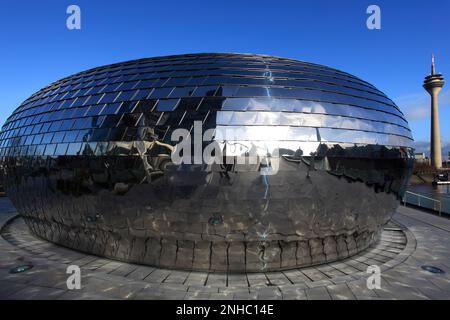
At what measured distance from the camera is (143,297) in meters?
8.67

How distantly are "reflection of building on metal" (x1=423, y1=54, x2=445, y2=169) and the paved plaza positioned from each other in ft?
338

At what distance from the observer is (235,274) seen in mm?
10484

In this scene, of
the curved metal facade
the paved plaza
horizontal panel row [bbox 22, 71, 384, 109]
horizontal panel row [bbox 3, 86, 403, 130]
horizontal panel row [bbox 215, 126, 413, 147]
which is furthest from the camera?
horizontal panel row [bbox 22, 71, 384, 109]

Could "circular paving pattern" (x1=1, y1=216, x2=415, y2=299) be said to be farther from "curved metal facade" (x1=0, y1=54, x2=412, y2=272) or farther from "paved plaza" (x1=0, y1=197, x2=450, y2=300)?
"curved metal facade" (x1=0, y1=54, x2=412, y2=272)

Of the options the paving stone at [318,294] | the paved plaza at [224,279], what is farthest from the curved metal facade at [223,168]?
the paving stone at [318,294]

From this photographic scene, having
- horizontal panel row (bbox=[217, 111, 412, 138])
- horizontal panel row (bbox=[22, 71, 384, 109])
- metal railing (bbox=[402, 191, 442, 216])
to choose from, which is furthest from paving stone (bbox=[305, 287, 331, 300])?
metal railing (bbox=[402, 191, 442, 216])

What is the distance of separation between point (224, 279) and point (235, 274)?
0.61 meters

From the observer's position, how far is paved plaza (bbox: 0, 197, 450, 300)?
8891 millimetres

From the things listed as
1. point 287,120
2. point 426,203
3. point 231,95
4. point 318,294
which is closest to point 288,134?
point 287,120

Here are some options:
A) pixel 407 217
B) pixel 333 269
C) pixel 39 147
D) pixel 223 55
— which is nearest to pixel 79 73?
pixel 39 147

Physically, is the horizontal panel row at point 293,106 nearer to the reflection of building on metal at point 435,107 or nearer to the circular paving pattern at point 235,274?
the circular paving pattern at point 235,274

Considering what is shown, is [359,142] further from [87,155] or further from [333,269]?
[87,155]

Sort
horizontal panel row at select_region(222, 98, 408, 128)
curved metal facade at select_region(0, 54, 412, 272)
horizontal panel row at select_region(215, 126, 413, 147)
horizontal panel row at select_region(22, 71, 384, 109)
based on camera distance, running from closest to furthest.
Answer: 1. horizontal panel row at select_region(215, 126, 413, 147)
2. curved metal facade at select_region(0, 54, 412, 272)
3. horizontal panel row at select_region(222, 98, 408, 128)
4. horizontal panel row at select_region(22, 71, 384, 109)
